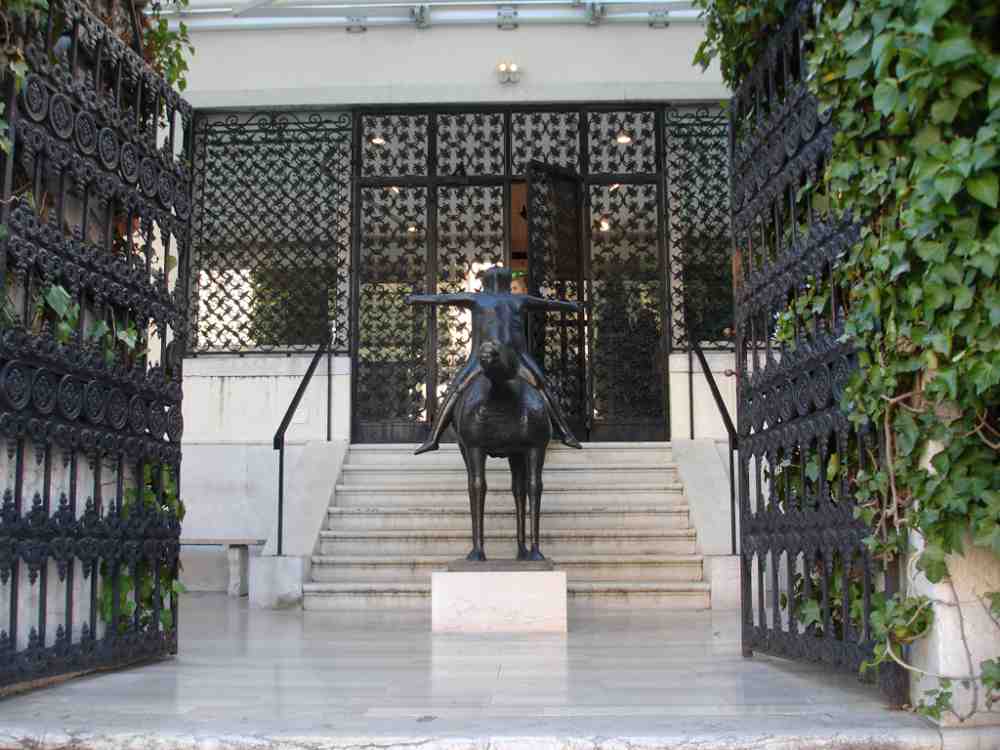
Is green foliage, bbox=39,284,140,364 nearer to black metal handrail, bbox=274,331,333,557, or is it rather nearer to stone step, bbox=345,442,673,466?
black metal handrail, bbox=274,331,333,557

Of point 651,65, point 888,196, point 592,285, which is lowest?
point 888,196

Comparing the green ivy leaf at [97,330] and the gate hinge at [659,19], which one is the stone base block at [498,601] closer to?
the green ivy leaf at [97,330]

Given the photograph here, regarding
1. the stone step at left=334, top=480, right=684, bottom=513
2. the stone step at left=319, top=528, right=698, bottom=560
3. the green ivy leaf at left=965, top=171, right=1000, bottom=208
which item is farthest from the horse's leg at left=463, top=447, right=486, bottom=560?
the green ivy leaf at left=965, top=171, right=1000, bottom=208

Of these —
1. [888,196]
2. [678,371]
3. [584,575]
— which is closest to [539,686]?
[888,196]

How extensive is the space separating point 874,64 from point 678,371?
7.49 meters

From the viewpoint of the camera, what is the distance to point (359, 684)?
4.07 m

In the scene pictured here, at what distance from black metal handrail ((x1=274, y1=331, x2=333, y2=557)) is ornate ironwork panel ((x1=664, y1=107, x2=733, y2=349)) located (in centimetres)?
330

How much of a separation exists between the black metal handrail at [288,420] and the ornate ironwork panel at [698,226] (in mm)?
3299

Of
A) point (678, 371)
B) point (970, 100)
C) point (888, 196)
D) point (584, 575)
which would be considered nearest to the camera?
point (970, 100)

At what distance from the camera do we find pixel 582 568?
26.3 feet

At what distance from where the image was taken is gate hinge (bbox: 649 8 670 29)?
10.9 meters

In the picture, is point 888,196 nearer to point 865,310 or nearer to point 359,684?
point 865,310

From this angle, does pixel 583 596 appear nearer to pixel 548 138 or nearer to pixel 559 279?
pixel 559 279

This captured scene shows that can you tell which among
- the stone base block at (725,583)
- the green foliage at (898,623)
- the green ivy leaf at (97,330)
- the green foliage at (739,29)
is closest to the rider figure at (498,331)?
the stone base block at (725,583)
